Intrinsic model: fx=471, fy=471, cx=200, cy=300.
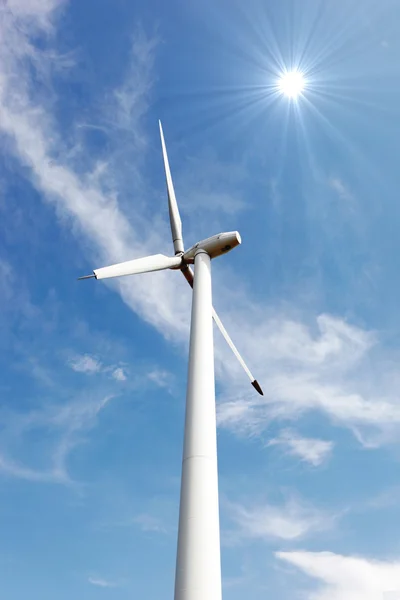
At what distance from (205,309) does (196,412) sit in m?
6.01

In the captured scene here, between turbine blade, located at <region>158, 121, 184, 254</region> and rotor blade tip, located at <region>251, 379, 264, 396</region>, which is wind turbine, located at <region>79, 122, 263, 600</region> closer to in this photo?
turbine blade, located at <region>158, 121, 184, 254</region>

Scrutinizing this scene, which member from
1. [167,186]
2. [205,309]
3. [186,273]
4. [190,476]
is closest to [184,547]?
[190,476]

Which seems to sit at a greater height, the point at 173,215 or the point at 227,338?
the point at 173,215

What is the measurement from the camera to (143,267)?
95.4ft

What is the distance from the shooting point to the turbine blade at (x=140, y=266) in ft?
89.6

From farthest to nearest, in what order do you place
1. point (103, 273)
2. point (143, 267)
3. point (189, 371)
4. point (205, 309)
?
point (143, 267), point (103, 273), point (205, 309), point (189, 371)

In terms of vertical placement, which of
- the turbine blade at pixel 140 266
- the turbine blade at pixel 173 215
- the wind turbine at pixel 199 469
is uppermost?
the turbine blade at pixel 173 215

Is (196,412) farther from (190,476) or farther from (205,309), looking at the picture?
(205,309)

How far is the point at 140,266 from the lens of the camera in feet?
95.0

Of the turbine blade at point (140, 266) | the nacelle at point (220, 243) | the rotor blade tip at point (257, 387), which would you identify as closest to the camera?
the turbine blade at point (140, 266)

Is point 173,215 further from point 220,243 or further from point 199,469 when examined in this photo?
point 199,469

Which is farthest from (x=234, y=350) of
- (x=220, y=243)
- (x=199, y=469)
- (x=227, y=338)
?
(x=199, y=469)

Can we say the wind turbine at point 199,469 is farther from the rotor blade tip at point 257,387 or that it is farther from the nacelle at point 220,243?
the rotor blade tip at point 257,387

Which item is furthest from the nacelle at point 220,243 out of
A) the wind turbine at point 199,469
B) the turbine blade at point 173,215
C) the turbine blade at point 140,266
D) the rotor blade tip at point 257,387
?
the rotor blade tip at point 257,387
